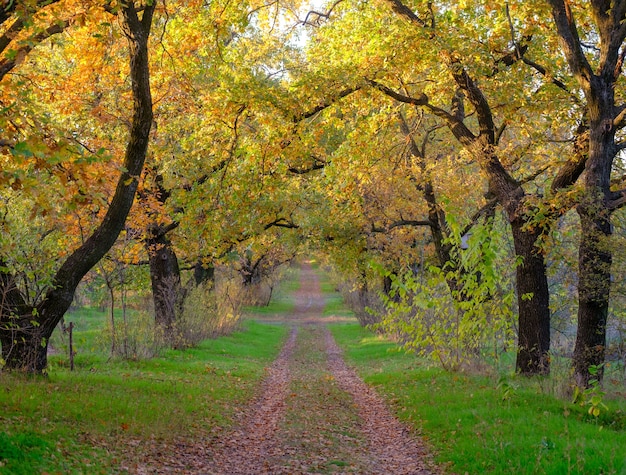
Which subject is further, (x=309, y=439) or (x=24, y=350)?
(x=24, y=350)

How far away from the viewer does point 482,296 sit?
39.5 feet

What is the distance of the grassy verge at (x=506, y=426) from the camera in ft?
23.2

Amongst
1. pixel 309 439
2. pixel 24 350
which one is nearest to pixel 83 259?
pixel 24 350

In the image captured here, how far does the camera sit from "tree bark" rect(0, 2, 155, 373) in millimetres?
9961

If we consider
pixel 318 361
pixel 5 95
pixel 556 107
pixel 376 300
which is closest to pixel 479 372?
pixel 556 107

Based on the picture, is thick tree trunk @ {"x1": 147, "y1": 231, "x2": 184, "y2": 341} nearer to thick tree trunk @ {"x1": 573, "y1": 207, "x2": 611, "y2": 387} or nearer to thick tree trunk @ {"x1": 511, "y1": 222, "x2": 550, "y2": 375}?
thick tree trunk @ {"x1": 511, "y1": 222, "x2": 550, "y2": 375}

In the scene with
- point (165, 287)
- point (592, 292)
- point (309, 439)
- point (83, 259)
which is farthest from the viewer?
point (165, 287)

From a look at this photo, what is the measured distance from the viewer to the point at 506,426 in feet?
28.8

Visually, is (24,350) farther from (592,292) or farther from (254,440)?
(592,292)

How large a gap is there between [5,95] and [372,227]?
13.0m

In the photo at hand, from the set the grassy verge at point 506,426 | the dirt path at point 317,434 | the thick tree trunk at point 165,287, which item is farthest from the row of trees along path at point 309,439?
the thick tree trunk at point 165,287

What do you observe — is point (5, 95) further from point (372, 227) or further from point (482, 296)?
point (372, 227)

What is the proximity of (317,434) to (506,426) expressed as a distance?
301cm

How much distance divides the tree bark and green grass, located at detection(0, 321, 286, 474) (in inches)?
23.5
